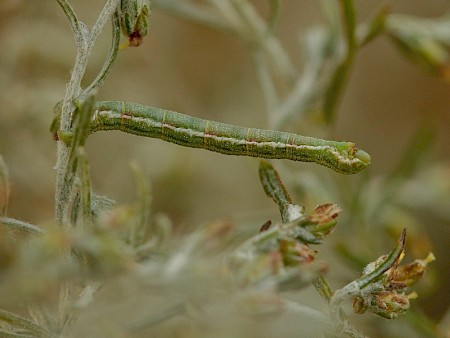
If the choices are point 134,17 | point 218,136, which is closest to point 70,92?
point 134,17

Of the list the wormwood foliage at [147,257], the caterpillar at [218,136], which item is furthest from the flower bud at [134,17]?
the caterpillar at [218,136]

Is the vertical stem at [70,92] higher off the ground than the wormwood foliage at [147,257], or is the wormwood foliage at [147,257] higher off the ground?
the vertical stem at [70,92]

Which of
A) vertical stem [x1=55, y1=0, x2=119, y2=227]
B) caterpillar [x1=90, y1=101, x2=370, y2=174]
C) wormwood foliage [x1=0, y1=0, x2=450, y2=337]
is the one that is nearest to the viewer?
wormwood foliage [x1=0, y1=0, x2=450, y2=337]

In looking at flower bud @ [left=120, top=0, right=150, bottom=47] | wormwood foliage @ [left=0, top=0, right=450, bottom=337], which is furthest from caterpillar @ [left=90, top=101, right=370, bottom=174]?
flower bud @ [left=120, top=0, right=150, bottom=47]

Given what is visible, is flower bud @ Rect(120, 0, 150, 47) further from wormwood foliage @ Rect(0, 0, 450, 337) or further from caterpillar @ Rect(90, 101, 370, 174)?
caterpillar @ Rect(90, 101, 370, 174)

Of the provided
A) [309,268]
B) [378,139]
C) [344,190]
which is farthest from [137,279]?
[378,139]

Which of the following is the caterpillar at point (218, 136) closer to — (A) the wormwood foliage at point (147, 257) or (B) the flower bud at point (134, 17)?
(A) the wormwood foliage at point (147, 257)
